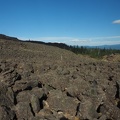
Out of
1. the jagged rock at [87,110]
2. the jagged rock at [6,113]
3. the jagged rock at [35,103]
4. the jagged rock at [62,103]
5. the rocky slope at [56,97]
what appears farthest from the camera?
the jagged rock at [62,103]

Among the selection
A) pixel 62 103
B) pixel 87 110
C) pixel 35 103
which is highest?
pixel 35 103

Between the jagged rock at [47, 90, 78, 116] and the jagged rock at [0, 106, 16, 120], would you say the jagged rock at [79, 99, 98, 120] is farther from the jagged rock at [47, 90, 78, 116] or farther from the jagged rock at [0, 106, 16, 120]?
the jagged rock at [0, 106, 16, 120]

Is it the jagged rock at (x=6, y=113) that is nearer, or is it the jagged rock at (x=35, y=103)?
the jagged rock at (x=6, y=113)

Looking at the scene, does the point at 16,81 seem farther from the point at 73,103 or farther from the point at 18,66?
the point at 18,66

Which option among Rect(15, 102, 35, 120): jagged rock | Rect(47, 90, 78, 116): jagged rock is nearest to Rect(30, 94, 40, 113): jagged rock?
Rect(15, 102, 35, 120): jagged rock

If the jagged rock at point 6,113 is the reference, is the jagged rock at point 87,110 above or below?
below

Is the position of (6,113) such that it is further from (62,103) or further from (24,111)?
(62,103)

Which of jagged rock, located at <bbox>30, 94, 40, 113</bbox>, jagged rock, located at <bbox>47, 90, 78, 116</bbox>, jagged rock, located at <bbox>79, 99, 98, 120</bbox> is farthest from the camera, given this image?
jagged rock, located at <bbox>47, 90, 78, 116</bbox>

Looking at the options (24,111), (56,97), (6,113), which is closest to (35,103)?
(24,111)

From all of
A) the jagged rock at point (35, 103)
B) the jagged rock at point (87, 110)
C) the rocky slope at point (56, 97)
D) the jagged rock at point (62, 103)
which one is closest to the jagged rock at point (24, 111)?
the rocky slope at point (56, 97)

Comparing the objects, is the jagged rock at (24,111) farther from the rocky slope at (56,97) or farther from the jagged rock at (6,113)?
the jagged rock at (6,113)

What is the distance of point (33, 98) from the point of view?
13359 mm

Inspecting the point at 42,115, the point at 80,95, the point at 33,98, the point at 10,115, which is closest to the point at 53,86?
the point at 80,95

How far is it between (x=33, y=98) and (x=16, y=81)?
262 cm
